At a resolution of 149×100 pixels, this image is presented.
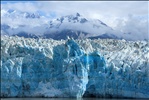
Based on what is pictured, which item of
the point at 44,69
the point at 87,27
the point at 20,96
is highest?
the point at 87,27

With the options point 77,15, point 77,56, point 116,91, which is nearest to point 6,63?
point 77,56

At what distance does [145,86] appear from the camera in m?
31.2

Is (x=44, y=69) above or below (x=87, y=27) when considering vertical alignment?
below

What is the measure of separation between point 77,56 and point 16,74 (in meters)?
4.78

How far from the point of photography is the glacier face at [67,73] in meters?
30.5

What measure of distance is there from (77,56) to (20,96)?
17.0ft

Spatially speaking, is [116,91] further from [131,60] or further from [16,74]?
[16,74]

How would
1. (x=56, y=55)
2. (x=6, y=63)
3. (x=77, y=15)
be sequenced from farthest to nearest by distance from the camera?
(x=77, y=15)
(x=56, y=55)
(x=6, y=63)

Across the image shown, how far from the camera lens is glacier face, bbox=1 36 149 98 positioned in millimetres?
30469

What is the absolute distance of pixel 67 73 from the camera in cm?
3062

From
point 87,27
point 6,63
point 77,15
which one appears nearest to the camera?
point 6,63

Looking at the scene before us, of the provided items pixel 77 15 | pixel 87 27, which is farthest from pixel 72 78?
pixel 77 15

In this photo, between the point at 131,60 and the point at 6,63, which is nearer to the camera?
the point at 6,63

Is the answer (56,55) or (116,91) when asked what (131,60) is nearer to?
(116,91)
